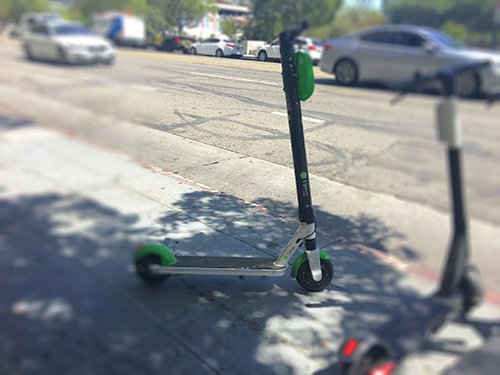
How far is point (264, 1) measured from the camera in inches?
93.9

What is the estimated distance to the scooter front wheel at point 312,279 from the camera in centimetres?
244

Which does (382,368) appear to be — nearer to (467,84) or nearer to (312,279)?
(467,84)

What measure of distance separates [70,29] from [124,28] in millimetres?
4304

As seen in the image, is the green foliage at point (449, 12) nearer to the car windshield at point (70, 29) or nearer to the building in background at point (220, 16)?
the building in background at point (220, 16)

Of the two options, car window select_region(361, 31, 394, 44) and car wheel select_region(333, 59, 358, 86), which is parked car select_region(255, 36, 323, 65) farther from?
car window select_region(361, 31, 394, 44)

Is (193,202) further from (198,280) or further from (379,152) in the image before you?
(379,152)

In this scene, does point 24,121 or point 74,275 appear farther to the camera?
point 24,121

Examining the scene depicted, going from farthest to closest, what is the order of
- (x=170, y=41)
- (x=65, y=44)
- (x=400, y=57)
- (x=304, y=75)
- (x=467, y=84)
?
(x=65, y=44) → (x=170, y=41) → (x=304, y=75) → (x=400, y=57) → (x=467, y=84)

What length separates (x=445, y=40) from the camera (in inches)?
63.4

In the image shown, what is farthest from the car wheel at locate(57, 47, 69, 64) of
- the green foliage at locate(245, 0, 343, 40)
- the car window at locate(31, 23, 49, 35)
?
the green foliage at locate(245, 0, 343, 40)

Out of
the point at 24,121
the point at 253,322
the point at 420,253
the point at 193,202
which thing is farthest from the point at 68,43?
the point at 420,253

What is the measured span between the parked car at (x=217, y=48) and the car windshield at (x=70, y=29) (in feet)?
18.1

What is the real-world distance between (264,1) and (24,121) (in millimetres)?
8148

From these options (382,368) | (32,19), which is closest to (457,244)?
(382,368)
